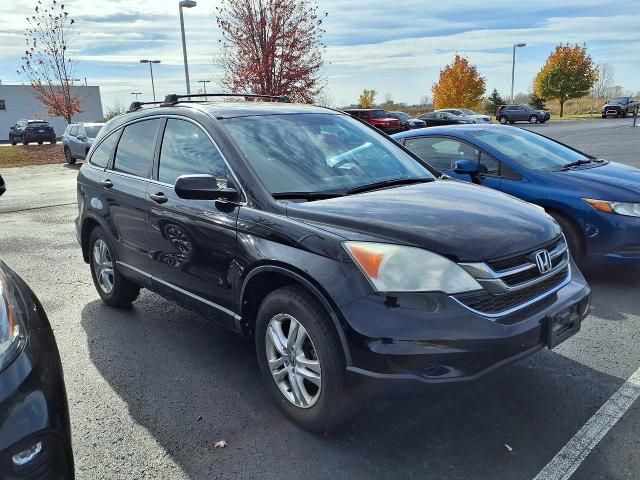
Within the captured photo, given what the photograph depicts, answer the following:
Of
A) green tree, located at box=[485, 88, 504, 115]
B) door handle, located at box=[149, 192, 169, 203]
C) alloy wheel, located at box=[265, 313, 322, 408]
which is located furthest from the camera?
green tree, located at box=[485, 88, 504, 115]

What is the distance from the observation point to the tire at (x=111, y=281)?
474cm

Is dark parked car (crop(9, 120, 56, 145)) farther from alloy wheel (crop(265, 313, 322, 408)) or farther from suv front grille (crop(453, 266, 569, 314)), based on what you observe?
suv front grille (crop(453, 266, 569, 314))

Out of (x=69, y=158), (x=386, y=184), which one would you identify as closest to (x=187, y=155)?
(x=386, y=184)

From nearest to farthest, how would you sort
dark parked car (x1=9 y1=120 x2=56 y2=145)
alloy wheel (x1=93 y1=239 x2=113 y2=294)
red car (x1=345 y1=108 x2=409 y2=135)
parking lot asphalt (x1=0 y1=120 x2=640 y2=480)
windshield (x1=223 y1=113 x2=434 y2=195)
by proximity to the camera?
1. parking lot asphalt (x1=0 y1=120 x2=640 y2=480)
2. windshield (x1=223 y1=113 x2=434 y2=195)
3. alloy wheel (x1=93 y1=239 x2=113 y2=294)
4. red car (x1=345 y1=108 x2=409 y2=135)
5. dark parked car (x1=9 y1=120 x2=56 y2=145)

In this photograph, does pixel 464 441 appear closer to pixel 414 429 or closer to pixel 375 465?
pixel 414 429

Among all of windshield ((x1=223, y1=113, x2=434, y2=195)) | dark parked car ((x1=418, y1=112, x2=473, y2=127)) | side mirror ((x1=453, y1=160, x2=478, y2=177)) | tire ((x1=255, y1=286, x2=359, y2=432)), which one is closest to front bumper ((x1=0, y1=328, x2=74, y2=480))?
tire ((x1=255, y1=286, x2=359, y2=432))

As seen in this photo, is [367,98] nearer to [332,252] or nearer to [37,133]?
[37,133]

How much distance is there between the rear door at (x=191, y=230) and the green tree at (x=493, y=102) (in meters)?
60.6

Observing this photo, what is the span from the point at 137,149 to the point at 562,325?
3323mm

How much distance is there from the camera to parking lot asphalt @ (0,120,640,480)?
2658 millimetres

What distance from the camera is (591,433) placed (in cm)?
284

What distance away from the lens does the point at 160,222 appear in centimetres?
388

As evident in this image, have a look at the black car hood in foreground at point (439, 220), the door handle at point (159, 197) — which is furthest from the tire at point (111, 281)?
the black car hood in foreground at point (439, 220)

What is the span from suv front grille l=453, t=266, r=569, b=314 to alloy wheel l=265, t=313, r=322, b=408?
0.80 metres
